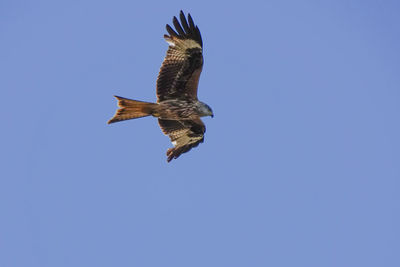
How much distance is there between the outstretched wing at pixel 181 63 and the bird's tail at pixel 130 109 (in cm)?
48

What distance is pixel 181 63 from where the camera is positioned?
9930 mm

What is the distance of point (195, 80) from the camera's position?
1005cm

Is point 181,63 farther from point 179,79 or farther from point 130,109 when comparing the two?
point 130,109

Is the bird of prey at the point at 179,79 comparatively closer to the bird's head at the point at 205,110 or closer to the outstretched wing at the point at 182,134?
the bird's head at the point at 205,110

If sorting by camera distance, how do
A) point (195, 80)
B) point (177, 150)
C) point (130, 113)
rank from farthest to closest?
point (177, 150) → point (195, 80) → point (130, 113)

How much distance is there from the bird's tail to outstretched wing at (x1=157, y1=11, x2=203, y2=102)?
1.57 ft

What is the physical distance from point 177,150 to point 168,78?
5.94ft

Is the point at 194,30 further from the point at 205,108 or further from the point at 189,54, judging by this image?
the point at 205,108

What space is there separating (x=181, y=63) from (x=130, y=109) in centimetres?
145

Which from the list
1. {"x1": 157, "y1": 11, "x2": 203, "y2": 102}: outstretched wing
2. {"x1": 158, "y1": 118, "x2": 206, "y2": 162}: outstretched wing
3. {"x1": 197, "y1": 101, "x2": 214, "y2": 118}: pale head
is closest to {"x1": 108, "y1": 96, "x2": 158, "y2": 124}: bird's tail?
{"x1": 157, "y1": 11, "x2": 203, "y2": 102}: outstretched wing

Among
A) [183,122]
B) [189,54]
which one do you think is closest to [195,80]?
[189,54]

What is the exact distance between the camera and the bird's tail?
30.3 ft

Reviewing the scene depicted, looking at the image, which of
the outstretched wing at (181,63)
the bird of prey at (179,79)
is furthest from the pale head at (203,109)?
the outstretched wing at (181,63)

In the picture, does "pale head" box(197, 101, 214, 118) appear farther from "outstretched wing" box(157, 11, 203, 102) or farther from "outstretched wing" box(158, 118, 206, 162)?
"outstretched wing" box(158, 118, 206, 162)
